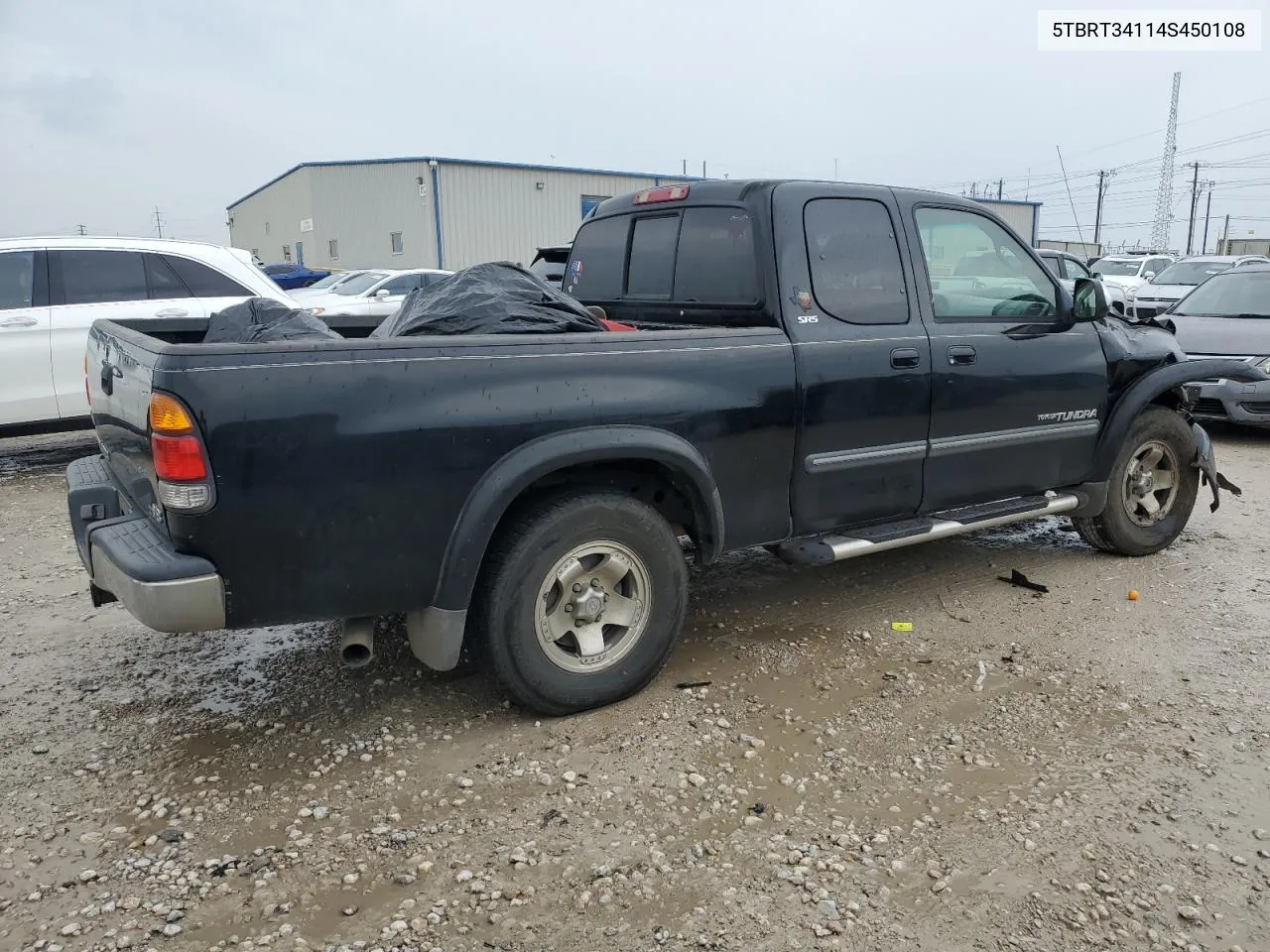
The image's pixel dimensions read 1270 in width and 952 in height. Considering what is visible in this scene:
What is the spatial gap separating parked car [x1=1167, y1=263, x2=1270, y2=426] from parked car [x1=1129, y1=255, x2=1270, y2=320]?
370cm

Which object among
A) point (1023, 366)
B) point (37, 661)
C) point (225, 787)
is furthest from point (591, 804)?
point (1023, 366)

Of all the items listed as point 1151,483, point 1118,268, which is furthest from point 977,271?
point 1118,268

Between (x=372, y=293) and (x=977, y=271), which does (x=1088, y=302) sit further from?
(x=372, y=293)

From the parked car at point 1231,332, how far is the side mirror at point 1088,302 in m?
4.36

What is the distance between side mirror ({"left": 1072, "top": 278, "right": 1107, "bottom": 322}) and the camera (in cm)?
478

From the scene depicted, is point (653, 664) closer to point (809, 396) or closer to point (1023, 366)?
point (809, 396)

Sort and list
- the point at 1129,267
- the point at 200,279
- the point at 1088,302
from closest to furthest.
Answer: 1. the point at 1088,302
2. the point at 200,279
3. the point at 1129,267

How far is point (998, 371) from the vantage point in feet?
14.7

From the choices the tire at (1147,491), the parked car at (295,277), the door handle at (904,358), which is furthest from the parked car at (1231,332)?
the parked car at (295,277)

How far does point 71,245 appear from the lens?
752cm

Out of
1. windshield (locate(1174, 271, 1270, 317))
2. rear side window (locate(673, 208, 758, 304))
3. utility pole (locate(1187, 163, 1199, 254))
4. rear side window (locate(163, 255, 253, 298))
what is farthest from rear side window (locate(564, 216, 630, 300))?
utility pole (locate(1187, 163, 1199, 254))

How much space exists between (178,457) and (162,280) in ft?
18.9

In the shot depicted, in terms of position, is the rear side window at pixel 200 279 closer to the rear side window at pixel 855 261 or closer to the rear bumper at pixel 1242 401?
the rear side window at pixel 855 261

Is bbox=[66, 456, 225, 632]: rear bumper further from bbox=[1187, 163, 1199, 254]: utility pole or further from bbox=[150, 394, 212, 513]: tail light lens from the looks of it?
bbox=[1187, 163, 1199, 254]: utility pole
